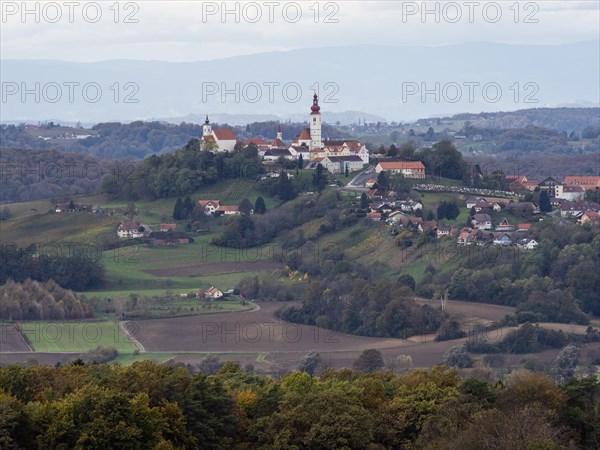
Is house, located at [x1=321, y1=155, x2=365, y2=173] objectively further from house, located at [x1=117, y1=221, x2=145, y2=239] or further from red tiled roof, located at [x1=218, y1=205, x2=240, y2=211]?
house, located at [x1=117, y1=221, x2=145, y2=239]

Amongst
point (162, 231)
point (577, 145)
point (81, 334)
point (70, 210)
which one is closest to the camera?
point (81, 334)

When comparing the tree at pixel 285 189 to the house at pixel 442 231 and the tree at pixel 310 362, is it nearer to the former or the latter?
the house at pixel 442 231

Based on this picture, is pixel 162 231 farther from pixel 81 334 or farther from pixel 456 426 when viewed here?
pixel 456 426

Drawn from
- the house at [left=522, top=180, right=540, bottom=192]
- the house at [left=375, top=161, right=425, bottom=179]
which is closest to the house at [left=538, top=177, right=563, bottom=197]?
the house at [left=522, top=180, right=540, bottom=192]

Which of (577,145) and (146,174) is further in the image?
(577,145)

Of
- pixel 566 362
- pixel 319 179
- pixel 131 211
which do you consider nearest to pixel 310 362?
pixel 566 362

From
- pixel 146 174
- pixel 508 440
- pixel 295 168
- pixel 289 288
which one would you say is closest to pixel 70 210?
pixel 146 174

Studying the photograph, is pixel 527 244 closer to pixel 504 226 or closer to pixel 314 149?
pixel 504 226
